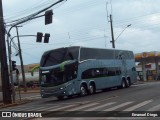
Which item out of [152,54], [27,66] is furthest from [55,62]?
[27,66]

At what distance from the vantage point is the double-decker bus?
31.1 m

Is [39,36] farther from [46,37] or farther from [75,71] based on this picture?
[75,71]

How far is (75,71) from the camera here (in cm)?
3178

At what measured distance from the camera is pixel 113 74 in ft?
126

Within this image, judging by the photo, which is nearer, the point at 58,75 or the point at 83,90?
the point at 58,75

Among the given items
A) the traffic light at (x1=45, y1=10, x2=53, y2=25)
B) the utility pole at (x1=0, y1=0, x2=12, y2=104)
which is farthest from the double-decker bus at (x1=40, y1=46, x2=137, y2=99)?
the traffic light at (x1=45, y1=10, x2=53, y2=25)

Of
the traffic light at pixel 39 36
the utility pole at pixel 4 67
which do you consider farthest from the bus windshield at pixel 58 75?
the utility pole at pixel 4 67

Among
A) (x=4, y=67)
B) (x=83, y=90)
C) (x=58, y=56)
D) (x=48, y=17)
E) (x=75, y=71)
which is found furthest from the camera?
(x=83, y=90)

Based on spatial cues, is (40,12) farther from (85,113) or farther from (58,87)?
(85,113)

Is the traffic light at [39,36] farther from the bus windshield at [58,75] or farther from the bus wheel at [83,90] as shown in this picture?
the bus wheel at [83,90]

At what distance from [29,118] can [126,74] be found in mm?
26484

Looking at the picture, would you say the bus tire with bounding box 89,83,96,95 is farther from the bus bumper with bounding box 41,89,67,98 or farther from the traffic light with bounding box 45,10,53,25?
the traffic light with bounding box 45,10,53,25

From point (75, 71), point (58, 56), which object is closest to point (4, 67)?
point (58, 56)

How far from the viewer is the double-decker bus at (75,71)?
102 ft
